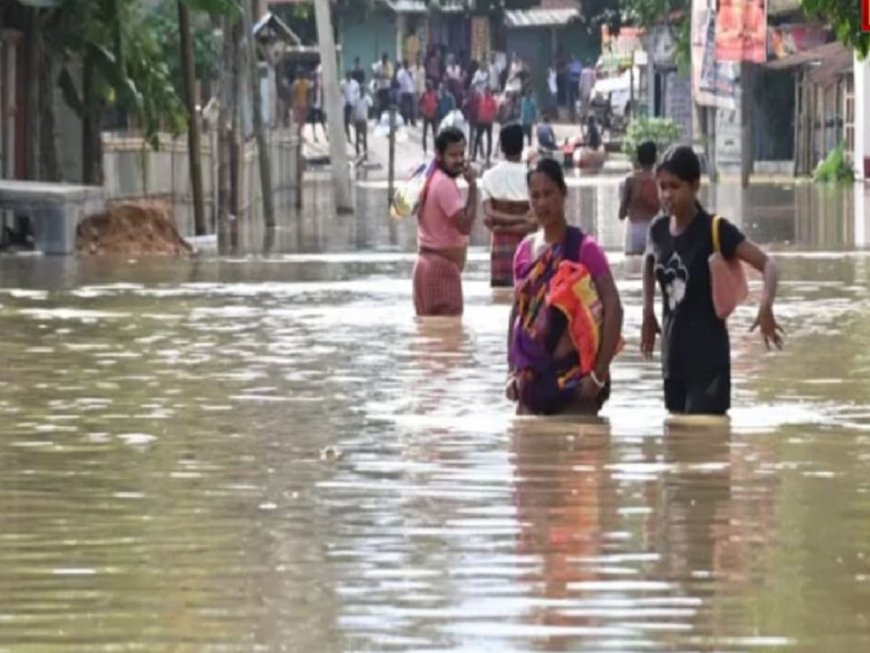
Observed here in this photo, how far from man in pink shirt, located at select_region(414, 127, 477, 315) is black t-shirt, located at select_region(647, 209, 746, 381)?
6088 mm

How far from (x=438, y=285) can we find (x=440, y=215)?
513 millimetres

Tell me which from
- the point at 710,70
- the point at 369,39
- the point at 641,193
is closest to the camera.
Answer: the point at 641,193

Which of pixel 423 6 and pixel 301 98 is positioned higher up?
pixel 423 6

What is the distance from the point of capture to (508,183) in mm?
20172

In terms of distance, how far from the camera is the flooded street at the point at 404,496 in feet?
24.2

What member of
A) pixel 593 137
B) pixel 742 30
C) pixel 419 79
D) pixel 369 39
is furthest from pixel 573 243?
pixel 369 39

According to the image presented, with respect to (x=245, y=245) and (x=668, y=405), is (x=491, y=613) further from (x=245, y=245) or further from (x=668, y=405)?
(x=245, y=245)

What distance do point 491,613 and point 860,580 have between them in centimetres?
113

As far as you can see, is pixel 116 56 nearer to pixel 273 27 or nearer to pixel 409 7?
pixel 273 27

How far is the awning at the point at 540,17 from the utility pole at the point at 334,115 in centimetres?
3982

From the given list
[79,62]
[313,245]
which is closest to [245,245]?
[313,245]

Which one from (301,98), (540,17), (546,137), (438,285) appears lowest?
(438,285)

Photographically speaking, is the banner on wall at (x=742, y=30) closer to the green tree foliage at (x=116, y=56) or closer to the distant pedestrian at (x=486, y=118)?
the distant pedestrian at (x=486, y=118)

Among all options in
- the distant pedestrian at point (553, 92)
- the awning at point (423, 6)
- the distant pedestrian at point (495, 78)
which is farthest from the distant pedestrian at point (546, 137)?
the awning at point (423, 6)
